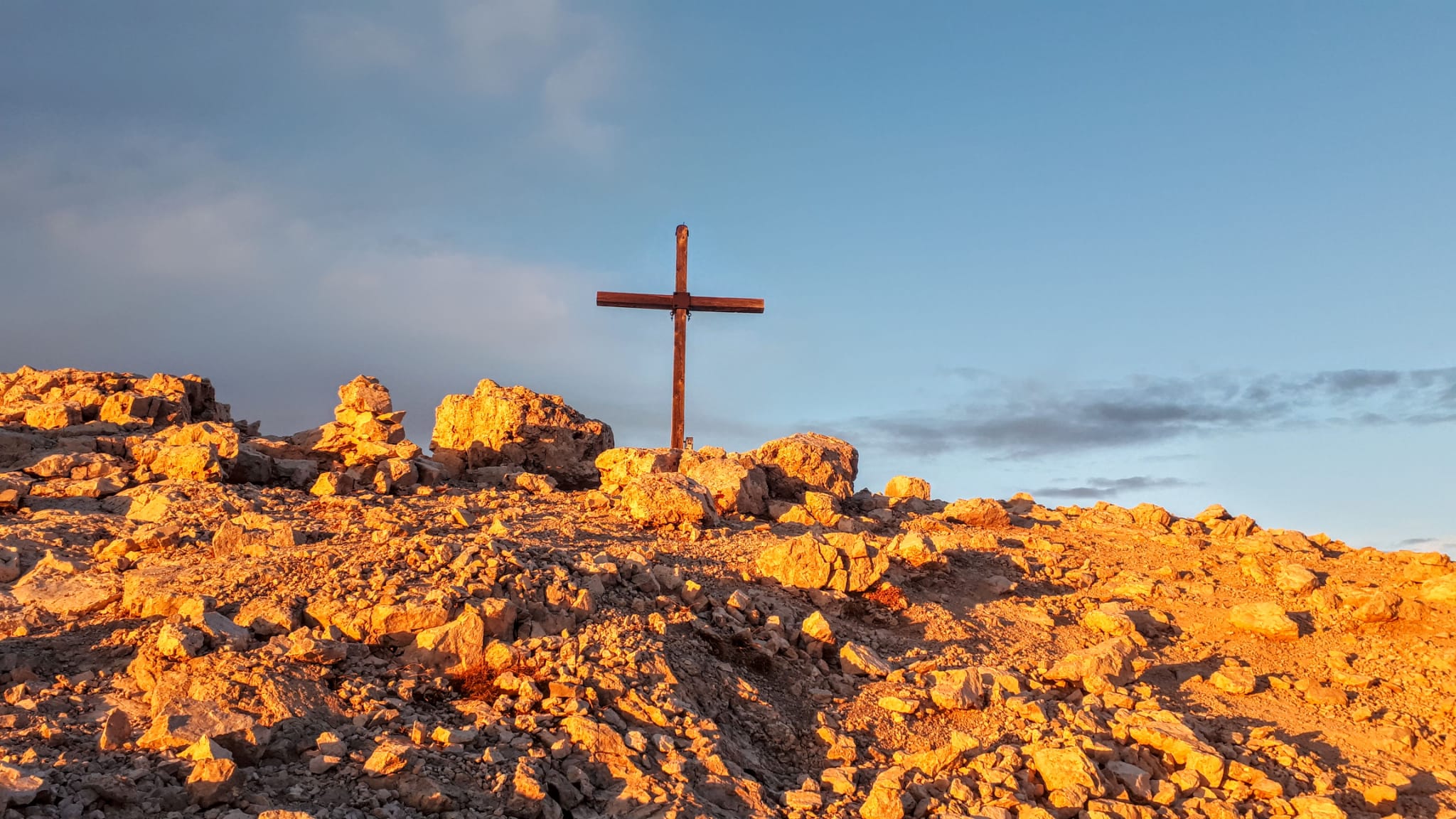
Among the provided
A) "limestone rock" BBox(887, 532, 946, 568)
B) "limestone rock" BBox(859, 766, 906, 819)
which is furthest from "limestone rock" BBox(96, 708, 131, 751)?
"limestone rock" BBox(887, 532, 946, 568)

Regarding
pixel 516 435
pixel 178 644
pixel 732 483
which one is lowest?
pixel 178 644

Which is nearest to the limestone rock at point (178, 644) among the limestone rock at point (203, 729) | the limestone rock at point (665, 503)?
the limestone rock at point (203, 729)

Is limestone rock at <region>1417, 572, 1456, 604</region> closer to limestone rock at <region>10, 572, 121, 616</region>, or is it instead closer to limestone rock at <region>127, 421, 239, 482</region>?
limestone rock at <region>10, 572, 121, 616</region>

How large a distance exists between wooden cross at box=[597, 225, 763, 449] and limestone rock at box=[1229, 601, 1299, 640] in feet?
30.0

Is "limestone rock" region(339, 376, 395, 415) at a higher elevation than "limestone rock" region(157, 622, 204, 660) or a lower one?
higher

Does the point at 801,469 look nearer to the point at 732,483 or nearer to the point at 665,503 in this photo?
the point at 732,483

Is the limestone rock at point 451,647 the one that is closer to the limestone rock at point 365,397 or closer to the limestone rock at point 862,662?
the limestone rock at point 862,662

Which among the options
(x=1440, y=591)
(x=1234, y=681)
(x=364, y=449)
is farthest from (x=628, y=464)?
(x=1440, y=591)

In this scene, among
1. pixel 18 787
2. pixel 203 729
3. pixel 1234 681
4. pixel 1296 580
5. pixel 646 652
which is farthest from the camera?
pixel 1296 580

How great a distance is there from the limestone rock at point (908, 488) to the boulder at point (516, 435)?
5075 mm

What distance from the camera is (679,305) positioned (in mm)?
17938

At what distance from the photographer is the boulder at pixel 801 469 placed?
15.5 meters

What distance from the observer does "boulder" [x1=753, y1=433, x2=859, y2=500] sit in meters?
15.5

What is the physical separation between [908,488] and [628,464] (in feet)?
17.2
